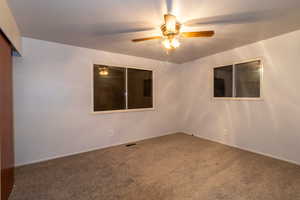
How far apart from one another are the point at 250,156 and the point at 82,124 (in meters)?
3.61

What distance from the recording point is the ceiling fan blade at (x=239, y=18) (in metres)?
1.93

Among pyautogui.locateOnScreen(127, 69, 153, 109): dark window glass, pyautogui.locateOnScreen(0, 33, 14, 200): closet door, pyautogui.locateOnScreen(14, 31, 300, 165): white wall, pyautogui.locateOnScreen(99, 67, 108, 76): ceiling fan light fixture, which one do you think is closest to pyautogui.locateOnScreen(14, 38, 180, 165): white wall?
pyautogui.locateOnScreen(14, 31, 300, 165): white wall

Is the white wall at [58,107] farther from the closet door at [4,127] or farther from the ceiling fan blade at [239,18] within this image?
the ceiling fan blade at [239,18]

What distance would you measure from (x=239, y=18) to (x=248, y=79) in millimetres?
1671

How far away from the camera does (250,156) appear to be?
9.48ft

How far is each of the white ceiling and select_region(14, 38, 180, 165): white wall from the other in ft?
1.21

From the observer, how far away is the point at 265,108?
290 centimetres

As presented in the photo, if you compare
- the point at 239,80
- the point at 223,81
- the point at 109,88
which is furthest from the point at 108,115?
the point at 239,80

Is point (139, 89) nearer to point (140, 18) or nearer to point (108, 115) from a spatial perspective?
point (108, 115)

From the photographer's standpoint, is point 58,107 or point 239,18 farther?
point 58,107

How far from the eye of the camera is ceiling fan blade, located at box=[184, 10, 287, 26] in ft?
6.34

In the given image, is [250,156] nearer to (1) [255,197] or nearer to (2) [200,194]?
(1) [255,197]

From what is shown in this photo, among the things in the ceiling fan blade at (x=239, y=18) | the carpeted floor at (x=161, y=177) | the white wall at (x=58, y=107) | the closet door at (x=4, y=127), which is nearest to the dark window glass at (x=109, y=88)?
the white wall at (x=58, y=107)

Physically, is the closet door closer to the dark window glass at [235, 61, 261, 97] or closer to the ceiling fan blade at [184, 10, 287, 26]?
the ceiling fan blade at [184, 10, 287, 26]
